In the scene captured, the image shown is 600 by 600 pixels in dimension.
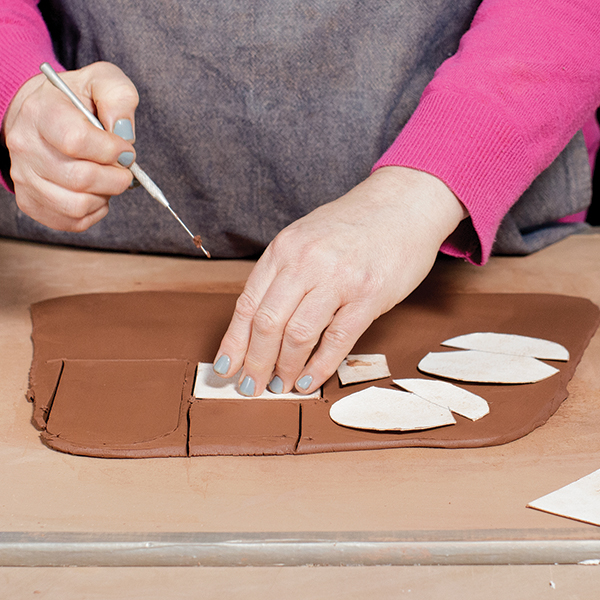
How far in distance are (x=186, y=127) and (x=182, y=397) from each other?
0.54m

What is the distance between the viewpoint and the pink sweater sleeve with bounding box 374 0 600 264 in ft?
2.91

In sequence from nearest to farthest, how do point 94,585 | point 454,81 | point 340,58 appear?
point 94,585 < point 454,81 < point 340,58

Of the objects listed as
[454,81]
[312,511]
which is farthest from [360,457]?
[454,81]

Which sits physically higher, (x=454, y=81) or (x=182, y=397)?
(x=454, y=81)

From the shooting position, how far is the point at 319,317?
781 mm

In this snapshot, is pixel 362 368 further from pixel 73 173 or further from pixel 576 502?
pixel 73 173

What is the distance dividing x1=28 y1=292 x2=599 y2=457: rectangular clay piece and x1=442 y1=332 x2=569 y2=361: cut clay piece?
A: 0.02m

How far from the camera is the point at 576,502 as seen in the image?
648mm

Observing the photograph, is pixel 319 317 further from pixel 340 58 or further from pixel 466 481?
pixel 340 58

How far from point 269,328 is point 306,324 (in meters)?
0.04

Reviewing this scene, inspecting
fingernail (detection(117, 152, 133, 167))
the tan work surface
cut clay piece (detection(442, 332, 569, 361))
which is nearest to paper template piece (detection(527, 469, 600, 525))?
the tan work surface

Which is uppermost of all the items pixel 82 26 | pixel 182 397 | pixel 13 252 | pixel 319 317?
pixel 82 26

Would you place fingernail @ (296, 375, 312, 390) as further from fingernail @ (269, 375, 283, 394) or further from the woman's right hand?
the woman's right hand

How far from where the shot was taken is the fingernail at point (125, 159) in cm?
84
